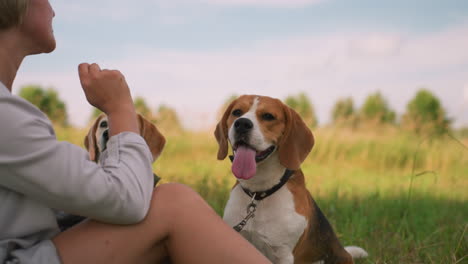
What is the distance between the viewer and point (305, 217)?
Answer: 9.87ft

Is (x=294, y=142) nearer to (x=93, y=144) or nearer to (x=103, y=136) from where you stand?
(x=103, y=136)

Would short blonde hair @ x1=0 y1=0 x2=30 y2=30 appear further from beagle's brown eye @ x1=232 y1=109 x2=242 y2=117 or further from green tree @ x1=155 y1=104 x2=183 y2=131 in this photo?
green tree @ x1=155 y1=104 x2=183 y2=131

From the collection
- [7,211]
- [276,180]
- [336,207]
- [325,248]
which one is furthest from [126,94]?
[336,207]

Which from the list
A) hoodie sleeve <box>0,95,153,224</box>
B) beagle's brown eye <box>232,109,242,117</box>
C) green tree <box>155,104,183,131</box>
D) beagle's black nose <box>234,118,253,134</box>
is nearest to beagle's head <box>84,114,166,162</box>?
beagle's brown eye <box>232,109,242,117</box>

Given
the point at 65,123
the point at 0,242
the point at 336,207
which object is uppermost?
the point at 0,242

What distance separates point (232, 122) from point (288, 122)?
1.22 feet

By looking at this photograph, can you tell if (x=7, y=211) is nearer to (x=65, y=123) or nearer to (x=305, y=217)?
(x=305, y=217)

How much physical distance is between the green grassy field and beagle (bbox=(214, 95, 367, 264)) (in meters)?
0.79

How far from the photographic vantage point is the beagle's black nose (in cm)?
305

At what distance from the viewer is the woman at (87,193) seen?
1559mm

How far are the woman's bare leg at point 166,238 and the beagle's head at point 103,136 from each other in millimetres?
2310

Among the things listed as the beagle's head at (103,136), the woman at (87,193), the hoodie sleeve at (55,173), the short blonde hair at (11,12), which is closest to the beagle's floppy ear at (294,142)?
the woman at (87,193)

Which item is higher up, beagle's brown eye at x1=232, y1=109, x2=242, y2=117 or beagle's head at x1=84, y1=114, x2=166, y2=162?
beagle's brown eye at x1=232, y1=109, x2=242, y2=117

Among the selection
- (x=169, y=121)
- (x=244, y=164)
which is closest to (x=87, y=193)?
(x=244, y=164)
